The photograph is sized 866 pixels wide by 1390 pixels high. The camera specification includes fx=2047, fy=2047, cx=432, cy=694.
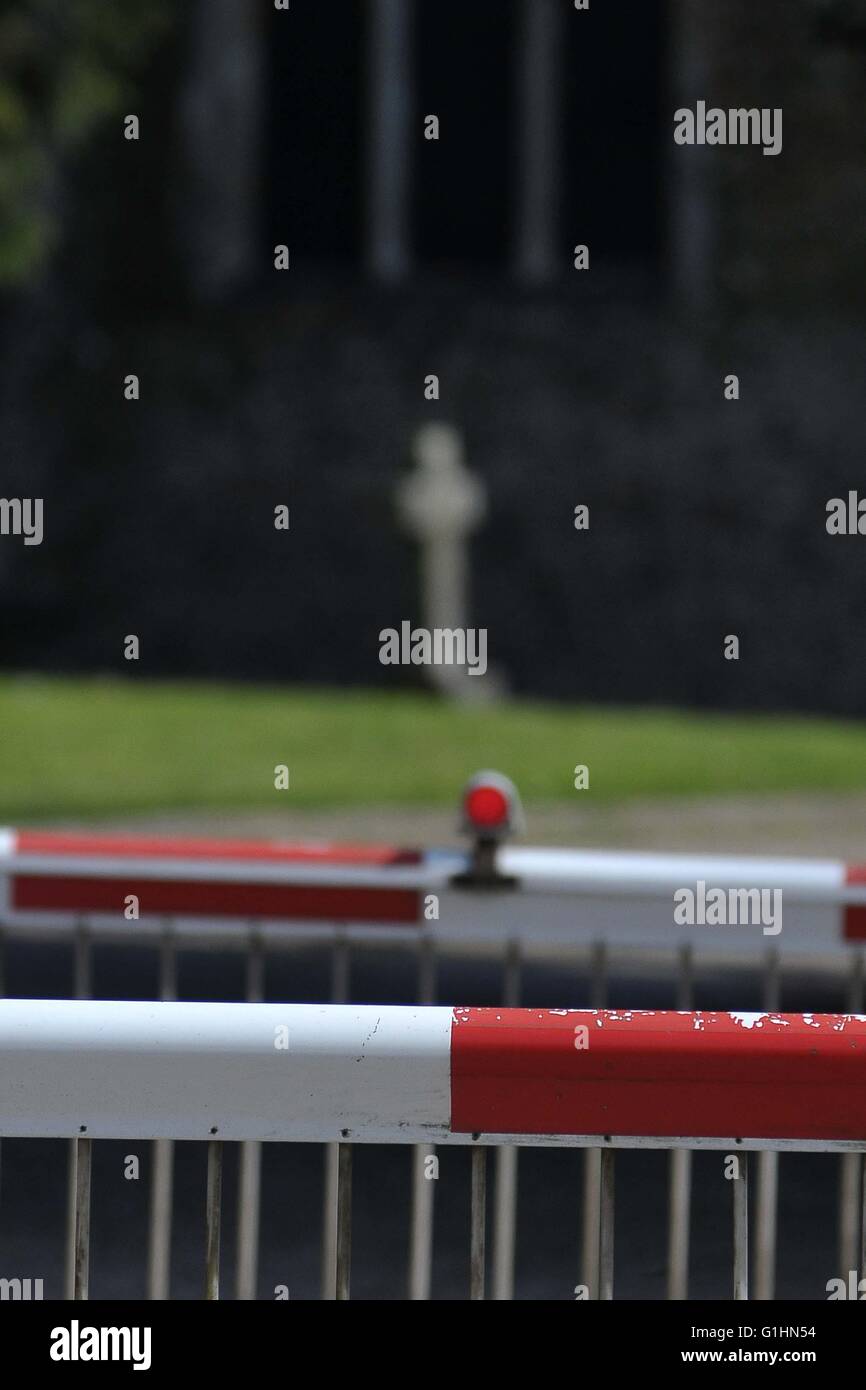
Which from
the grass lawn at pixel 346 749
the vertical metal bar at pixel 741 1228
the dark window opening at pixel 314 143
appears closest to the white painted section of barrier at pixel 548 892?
the vertical metal bar at pixel 741 1228

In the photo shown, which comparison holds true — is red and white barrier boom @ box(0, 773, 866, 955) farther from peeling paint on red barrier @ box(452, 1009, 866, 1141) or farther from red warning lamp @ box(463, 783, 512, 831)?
peeling paint on red barrier @ box(452, 1009, 866, 1141)

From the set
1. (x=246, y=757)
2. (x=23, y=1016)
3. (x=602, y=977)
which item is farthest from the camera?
(x=246, y=757)

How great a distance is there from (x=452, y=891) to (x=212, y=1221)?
1.47 m

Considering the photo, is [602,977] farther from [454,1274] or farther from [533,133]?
[533,133]

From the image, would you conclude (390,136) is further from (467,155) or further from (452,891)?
(452,891)

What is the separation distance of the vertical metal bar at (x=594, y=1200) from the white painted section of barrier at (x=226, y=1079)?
276 millimetres

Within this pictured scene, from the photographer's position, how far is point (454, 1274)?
3.84 m

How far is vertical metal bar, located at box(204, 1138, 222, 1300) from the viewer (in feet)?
7.20

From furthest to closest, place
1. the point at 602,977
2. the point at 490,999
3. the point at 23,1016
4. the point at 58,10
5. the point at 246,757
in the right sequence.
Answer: the point at 58,10 → the point at 246,757 → the point at 490,999 → the point at 602,977 → the point at 23,1016

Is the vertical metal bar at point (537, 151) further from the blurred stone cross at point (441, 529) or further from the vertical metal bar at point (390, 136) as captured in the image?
the blurred stone cross at point (441, 529)

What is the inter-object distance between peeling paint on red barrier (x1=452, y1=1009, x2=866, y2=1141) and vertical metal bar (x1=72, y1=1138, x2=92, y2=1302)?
15.6 inches

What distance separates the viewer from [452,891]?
12.0 ft
